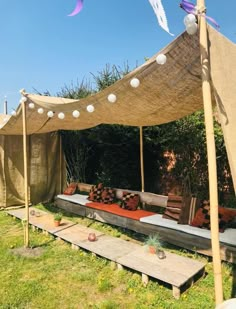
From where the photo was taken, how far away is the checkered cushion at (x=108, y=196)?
5127 mm

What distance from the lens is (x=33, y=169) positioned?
6.30 meters

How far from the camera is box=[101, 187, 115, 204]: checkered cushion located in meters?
5.13

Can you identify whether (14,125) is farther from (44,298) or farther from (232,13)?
(232,13)

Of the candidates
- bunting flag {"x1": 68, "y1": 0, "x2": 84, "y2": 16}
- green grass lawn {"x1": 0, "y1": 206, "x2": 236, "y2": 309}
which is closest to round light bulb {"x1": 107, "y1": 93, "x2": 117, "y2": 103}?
bunting flag {"x1": 68, "y1": 0, "x2": 84, "y2": 16}

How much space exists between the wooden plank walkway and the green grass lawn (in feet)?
0.31

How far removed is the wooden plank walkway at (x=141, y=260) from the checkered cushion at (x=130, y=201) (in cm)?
87

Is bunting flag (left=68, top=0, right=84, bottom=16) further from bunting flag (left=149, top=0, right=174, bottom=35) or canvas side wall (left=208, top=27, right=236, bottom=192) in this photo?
canvas side wall (left=208, top=27, right=236, bottom=192)

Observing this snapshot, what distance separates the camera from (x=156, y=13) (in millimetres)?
1577

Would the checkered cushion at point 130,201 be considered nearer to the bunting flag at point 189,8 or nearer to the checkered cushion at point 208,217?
the checkered cushion at point 208,217

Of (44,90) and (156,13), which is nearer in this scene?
(156,13)

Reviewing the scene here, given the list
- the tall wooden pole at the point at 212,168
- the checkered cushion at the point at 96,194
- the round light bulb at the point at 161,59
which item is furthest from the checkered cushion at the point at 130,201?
the round light bulb at the point at 161,59

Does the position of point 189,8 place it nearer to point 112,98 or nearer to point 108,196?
point 112,98

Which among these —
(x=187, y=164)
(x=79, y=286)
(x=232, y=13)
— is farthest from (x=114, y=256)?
(x=232, y=13)

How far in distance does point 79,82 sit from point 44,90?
118cm
